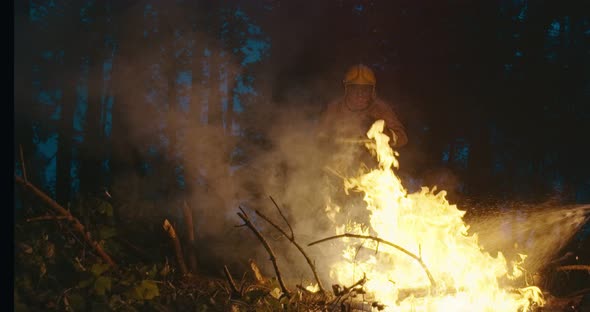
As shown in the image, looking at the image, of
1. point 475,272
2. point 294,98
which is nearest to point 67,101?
point 294,98

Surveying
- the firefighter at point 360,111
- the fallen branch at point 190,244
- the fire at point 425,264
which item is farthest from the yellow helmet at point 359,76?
the fallen branch at point 190,244

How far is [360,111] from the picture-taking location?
25.0 feet

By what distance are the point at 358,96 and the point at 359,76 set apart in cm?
35

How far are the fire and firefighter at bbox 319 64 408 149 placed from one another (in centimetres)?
143

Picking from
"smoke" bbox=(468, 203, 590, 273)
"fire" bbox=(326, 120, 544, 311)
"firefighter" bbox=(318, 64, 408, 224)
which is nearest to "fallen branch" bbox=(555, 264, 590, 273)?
"fire" bbox=(326, 120, 544, 311)

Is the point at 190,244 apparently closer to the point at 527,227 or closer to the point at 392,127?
the point at 392,127

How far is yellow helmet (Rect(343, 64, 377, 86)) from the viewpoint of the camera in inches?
297

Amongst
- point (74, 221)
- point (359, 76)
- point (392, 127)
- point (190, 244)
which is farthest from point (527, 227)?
point (74, 221)

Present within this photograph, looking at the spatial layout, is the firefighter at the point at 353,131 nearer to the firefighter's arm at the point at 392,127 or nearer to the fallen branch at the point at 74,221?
the firefighter's arm at the point at 392,127

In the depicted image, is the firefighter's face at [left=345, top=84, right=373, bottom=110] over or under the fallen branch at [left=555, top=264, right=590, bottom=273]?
over

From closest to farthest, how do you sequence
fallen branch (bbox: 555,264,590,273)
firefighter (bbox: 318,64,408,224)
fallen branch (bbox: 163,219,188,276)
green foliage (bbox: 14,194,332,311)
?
green foliage (bbox: 14,194,332,311) < fallen branch (bbox: 555,264,590,273) < fallen branch (bbox: 163,219,188,276) < firefighter (bbox: 318,64,408,224)

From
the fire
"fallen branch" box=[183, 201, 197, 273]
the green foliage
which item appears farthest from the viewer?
"fallen branch" box=[183, 201, 197, 273]

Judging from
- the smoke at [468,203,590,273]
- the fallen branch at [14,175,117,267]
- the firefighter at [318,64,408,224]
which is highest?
the firefighter at [318,64,408,224]

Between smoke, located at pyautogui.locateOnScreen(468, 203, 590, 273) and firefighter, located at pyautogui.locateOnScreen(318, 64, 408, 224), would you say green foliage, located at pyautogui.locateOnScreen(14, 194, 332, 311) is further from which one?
smoke, located at pyautogui.locateOnScreen(468, 203, 590, 273)
